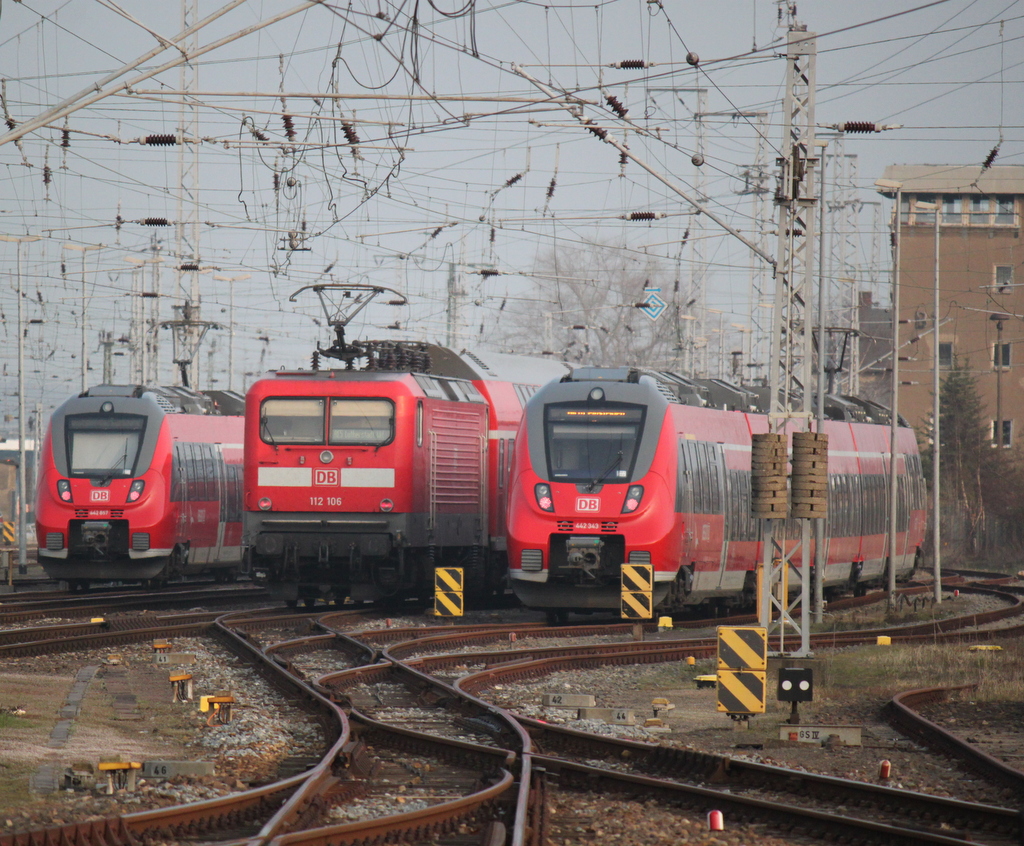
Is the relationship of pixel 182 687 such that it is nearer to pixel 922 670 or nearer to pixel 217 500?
pixel 922 670

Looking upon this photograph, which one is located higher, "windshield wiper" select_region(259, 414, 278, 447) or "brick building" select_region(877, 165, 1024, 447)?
"brick building" select_region(877, 165, 1024, 447)

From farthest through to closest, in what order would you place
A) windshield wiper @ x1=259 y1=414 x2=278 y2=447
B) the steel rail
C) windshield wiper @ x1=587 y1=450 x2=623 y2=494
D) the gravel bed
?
windshield wiper @ x1=259 y1=414 x2=278 y2=447 < windshield wiper @ x1=587 y1=450 x2=623 y2=494 < the steel rail < the gravel bed

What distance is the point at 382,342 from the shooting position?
25609mm

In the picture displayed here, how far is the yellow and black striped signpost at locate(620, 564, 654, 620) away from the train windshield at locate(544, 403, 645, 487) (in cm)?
128

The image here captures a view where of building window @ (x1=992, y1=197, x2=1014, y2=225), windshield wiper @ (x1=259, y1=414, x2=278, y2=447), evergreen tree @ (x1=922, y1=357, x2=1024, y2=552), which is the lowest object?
evergreen tree @ (x1=922, y1=357, x2=1024, y2=552)

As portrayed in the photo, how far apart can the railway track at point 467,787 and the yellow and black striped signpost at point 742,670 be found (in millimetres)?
1515

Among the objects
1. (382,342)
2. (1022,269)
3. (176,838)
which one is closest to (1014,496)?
(1022,269)

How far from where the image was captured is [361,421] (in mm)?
22656

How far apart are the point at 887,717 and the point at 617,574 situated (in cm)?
798

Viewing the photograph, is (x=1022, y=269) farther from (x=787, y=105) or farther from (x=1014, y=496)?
(x=787, y=105)

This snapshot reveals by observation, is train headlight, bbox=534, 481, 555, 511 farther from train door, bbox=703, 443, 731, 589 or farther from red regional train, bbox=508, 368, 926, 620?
train door, bbox=703, 443, 731, 589

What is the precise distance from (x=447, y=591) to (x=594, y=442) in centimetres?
332

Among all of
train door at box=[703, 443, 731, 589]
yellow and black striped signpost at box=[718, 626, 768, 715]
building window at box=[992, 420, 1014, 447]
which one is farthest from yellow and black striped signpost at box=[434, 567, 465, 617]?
building window at box=[992, 420, 1014, 447]

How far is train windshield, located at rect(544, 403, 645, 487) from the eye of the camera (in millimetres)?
21219
